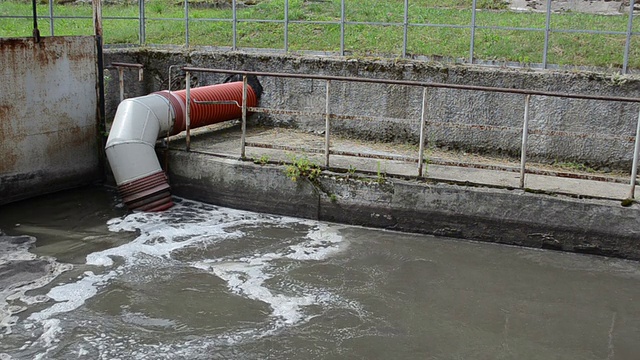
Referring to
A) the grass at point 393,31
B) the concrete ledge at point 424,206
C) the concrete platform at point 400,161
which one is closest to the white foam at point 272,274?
the concrete ledge at point 424,206

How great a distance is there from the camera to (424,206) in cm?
880

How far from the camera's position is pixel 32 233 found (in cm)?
874

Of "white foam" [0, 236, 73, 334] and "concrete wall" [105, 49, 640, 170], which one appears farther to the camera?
"concrete wall" [105, 49, 640, 170]

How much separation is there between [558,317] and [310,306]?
228 centimetres

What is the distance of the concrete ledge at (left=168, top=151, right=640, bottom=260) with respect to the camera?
818cm

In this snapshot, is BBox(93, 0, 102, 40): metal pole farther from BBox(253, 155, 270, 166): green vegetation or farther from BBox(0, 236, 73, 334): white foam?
BBox(0, 236, 73, 334): white foam

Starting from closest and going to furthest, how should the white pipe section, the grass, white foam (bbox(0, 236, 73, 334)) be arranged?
white foam (bbox(0, 236, 73, 334)), the white pipe section, the grass

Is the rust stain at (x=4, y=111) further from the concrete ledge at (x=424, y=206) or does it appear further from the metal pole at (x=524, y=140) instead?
the metal pole at (x=524, y=140)

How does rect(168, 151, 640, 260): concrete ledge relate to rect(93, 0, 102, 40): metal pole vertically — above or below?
below

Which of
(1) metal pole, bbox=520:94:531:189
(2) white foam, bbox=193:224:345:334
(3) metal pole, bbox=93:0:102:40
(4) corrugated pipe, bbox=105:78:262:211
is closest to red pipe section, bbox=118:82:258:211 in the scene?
(4) corrugated pipe, bbox=105:78:262:211

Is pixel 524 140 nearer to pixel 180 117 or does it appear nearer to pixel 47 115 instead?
pixel 180 117

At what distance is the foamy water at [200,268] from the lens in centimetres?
624

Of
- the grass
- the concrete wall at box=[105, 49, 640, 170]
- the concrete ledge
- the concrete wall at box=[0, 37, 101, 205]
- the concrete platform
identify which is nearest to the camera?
the concrete ledge

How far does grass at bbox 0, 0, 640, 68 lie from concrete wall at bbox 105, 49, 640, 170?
2.38 ft
